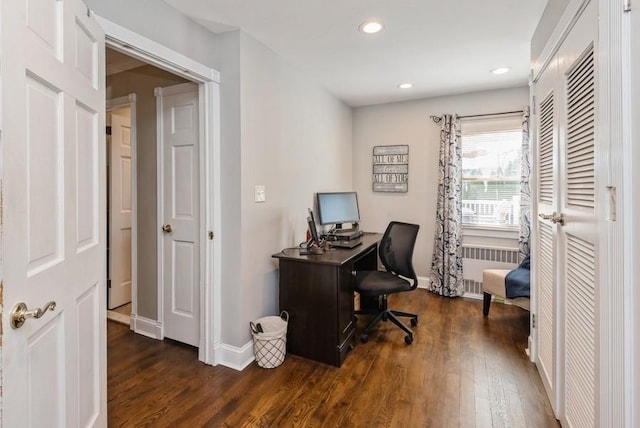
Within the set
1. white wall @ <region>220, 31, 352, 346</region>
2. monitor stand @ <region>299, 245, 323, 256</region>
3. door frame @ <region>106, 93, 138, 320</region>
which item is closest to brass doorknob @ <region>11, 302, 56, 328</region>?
white wall @ <region>220, 31, 352, 346</region>

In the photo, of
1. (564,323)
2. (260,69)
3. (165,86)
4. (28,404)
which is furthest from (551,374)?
(165,86)

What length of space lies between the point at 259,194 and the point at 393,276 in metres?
1.40

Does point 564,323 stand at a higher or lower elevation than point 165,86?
lower

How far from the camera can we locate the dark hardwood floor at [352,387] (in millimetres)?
1730

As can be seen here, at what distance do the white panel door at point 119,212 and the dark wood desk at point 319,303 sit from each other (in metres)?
2.00

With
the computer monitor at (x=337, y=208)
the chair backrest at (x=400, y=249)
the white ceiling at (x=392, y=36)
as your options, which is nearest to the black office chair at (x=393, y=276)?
the chair backrest at (x=400, y=249)

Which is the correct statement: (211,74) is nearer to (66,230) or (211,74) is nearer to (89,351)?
(66,230)

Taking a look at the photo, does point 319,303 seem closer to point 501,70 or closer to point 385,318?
point 385,318

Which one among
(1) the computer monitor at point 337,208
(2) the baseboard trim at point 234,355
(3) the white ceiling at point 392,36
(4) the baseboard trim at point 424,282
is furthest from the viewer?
(4) the baseboard trim at point 424,282

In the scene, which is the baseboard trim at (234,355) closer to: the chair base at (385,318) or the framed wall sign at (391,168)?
the chair base at (385,318)

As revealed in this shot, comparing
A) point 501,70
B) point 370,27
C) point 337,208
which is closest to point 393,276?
point 337,208

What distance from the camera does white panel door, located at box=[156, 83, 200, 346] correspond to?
96.3 inches

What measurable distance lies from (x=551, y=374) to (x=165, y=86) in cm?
333

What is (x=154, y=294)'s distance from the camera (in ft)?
8.91
